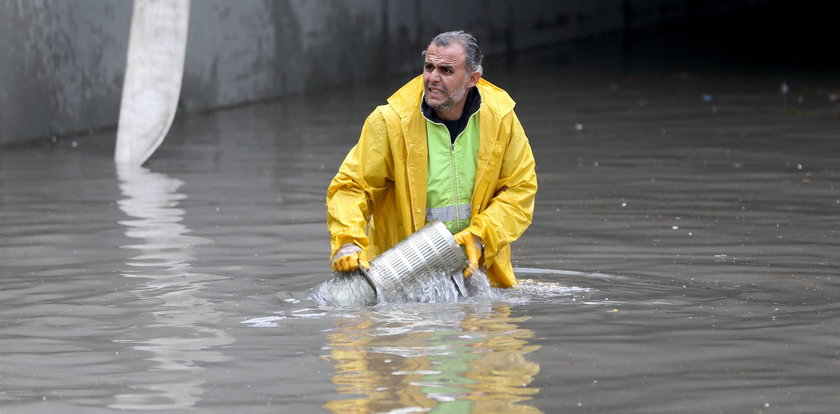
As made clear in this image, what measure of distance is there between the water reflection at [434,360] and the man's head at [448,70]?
0.91 meters

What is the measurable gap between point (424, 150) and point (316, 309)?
90 cm

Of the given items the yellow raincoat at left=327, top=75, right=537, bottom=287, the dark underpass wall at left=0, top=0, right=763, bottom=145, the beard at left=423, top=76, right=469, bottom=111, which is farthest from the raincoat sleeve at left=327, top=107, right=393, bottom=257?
the dark underpass wall at left=0, top=0, right=763, bottom=145

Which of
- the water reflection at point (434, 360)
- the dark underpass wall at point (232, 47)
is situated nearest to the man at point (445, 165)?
the water reflection at point (434, 360)

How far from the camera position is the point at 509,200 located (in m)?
6.34

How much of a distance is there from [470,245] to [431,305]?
356 mm

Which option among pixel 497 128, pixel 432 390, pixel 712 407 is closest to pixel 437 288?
pixel 497 128

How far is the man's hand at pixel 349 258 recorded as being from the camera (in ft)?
20.0

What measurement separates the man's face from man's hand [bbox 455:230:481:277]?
0.55m

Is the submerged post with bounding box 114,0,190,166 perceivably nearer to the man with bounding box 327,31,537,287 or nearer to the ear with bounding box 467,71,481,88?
the man with bounding box 327,31,537,287

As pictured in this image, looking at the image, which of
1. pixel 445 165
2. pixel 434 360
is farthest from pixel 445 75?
pixel 434 360

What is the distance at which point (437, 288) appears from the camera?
6.38m

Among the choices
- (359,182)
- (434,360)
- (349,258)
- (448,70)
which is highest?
(448,70)

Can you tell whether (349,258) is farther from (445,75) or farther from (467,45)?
(467,45)

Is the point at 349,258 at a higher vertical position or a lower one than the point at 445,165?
lower
